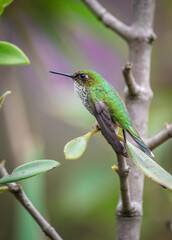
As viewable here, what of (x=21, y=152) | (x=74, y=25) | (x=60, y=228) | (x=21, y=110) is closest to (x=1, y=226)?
(x=60, y=228)

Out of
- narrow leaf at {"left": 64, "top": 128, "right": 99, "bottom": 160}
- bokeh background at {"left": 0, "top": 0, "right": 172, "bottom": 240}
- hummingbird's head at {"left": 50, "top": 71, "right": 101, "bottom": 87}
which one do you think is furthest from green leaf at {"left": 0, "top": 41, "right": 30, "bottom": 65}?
bokeh background at {"left": 0, "top": 0, "right": 172, "bottom": 240}

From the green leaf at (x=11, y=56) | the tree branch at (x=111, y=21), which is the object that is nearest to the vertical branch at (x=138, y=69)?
the tree branch at (x=111, y=21)

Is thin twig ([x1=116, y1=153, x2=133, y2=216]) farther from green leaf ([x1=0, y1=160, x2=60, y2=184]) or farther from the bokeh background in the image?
the bokeh background

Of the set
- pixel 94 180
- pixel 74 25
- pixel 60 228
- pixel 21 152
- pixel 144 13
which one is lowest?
pixel 60 228

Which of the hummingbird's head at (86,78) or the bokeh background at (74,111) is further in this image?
the bokeh background at (74,111)

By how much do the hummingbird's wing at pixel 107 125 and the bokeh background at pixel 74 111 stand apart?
0.51m

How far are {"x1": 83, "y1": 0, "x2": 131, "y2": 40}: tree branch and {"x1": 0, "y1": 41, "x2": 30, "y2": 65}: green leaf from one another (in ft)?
1.53

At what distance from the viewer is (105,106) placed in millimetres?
994

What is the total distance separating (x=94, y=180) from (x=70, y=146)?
1.10 metres

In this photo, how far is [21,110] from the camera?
1818 mm

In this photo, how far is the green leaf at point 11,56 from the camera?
29.0 inches

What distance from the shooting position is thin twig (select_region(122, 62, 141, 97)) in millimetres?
813

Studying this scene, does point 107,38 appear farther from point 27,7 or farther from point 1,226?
point 1,226

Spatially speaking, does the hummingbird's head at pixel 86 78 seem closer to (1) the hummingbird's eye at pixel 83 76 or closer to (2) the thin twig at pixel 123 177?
(1) the hummingbird's eye at pixel 83 76
